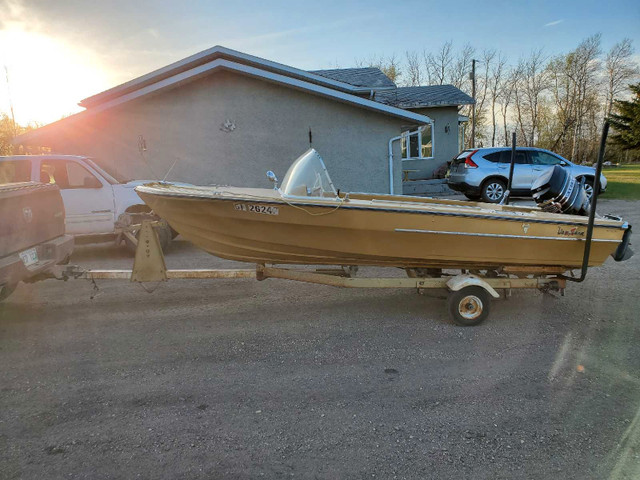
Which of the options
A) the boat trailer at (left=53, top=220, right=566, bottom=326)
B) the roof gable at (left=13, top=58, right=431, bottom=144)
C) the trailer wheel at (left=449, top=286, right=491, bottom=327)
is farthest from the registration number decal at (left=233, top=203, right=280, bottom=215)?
the roof gable at (left=13, top=58, right=431, bottom=144)

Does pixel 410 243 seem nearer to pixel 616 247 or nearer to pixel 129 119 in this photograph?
pixel 616 247

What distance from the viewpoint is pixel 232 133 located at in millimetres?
11117

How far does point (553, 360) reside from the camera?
376 cm

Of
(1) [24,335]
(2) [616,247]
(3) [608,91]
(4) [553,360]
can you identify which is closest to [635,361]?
(4) [553,360]

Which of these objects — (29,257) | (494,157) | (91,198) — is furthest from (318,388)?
(494,157)

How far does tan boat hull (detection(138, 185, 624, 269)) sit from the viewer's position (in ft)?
13.5

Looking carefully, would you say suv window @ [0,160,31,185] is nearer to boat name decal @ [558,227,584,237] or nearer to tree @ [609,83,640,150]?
boat name decal @ [558,227,584,237]

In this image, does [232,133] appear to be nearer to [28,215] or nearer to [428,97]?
[28,215]

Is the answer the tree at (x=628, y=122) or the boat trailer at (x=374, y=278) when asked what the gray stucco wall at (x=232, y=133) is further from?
the tree at (x=628, y=122)

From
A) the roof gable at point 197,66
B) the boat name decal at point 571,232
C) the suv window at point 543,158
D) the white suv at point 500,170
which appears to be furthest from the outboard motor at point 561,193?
the suv window at point 543,158

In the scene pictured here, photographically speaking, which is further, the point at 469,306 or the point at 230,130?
the point at 230,130

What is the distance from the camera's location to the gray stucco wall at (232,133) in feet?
36.1

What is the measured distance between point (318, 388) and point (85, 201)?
659 cm

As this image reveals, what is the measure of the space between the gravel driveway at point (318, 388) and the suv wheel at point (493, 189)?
8.27m
